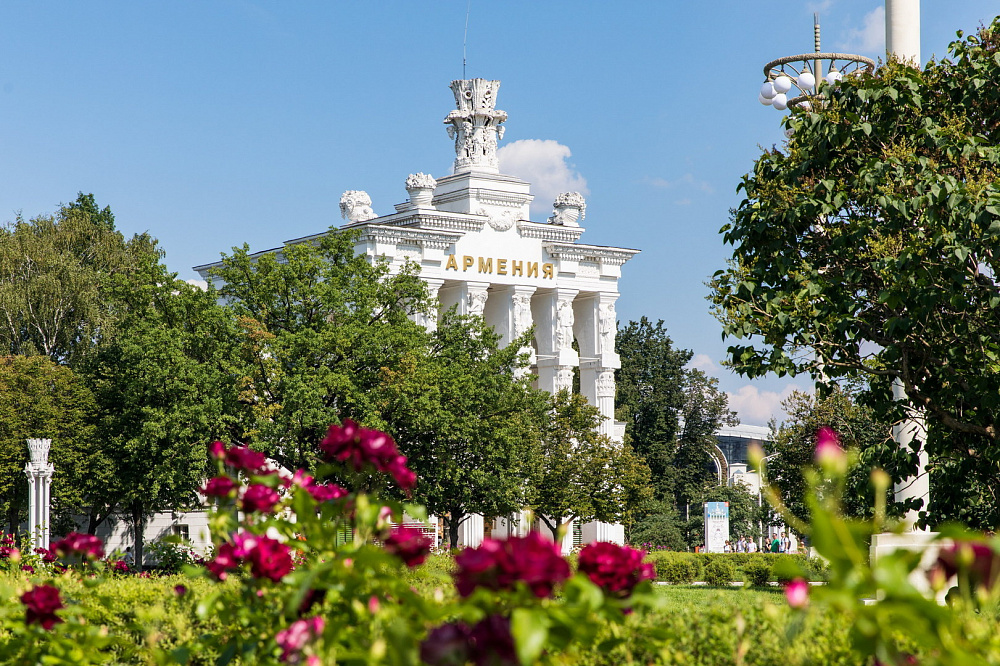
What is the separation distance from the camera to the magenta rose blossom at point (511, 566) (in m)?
4.48

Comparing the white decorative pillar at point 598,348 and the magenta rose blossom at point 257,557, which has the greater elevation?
the white decorative pillar at point 598,348

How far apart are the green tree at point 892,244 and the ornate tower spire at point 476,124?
49232 millimetres

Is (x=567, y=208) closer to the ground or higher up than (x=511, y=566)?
higher up

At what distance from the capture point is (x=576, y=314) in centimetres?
6919

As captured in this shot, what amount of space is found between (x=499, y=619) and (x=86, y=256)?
55.1 meters

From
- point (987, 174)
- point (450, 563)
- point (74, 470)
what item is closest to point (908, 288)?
point (987, 174)

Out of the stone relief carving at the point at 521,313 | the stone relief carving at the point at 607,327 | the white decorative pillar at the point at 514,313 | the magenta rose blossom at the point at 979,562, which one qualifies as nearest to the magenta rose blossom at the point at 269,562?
the magenta rose blossom at the point at 979,562

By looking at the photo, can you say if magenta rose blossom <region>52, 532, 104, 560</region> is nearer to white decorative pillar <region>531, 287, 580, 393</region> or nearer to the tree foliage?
the tree foliage

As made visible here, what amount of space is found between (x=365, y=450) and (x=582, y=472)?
47.4 meters

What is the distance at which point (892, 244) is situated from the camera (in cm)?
1441

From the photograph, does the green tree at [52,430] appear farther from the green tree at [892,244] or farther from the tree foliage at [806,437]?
the green tree at [892,244]

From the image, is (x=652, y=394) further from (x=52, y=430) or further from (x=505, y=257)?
(x=52, y=430)

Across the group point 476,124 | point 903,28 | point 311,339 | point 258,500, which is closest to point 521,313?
point 476,124

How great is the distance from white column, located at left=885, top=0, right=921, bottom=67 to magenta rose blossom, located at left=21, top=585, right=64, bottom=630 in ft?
52.6
